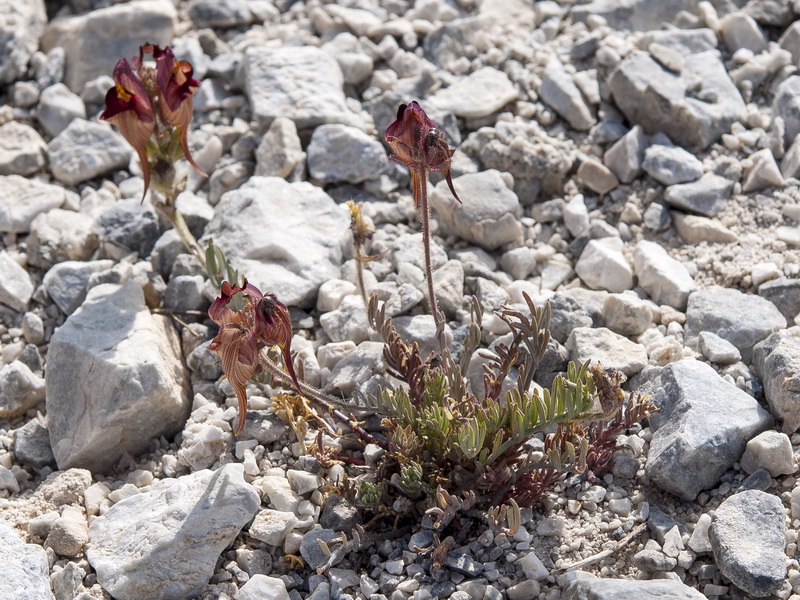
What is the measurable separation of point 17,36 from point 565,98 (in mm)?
3687

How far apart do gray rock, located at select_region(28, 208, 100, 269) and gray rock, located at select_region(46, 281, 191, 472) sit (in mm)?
770

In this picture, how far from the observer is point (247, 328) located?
3.15m

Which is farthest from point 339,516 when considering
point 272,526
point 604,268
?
point 604,268

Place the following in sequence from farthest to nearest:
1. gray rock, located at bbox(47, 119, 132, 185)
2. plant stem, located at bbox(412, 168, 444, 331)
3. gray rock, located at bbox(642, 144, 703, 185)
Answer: gray rock, located at bbox(47, 119, 132, 185)
gray rock, located at bbox(642, 144, 703, 185)
plant stem, located at bbox(412, 168, 444, 331)

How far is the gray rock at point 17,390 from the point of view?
166 inches

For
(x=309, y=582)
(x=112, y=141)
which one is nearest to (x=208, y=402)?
(x=309, y=582)

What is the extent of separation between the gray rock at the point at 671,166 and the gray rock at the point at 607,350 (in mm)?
1330

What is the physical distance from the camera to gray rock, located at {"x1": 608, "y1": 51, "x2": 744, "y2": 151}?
17.2ft

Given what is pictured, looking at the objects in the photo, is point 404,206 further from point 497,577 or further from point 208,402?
point 497,577

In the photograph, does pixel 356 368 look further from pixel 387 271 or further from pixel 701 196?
pixel 701 196

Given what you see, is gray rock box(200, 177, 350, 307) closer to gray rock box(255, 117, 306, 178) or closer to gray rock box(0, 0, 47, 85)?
gray rock box(255, 117, 306, 178)

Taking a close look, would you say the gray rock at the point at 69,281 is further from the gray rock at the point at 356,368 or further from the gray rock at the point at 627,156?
the gray rock at the point at 627,156

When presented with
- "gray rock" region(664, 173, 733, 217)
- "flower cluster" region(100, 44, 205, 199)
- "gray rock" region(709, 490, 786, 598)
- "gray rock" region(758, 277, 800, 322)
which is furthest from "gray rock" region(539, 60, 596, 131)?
"gray rock" region(709, 490, 786, 598)

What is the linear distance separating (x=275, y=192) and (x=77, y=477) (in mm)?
1907
